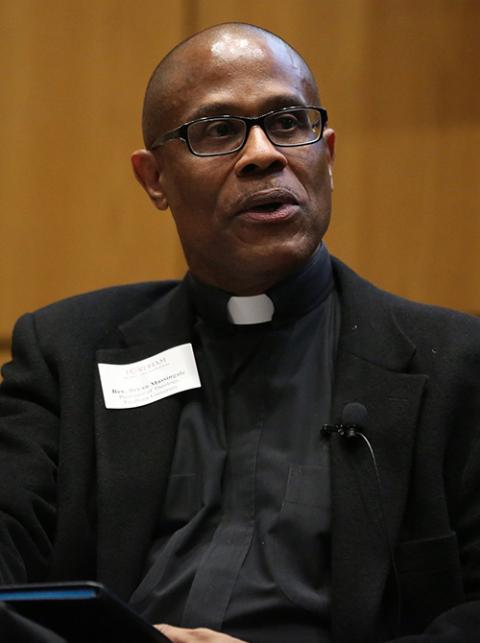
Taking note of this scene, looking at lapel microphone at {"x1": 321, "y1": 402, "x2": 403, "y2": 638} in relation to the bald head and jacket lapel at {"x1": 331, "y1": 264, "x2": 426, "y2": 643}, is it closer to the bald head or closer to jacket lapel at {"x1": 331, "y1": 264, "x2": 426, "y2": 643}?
jacket lapel at {"x1": 331, "y1": 264, "x2": 426, "y2": 643}

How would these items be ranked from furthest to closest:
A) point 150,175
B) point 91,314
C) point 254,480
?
point 150,175 < point 91,314 < point 254,480

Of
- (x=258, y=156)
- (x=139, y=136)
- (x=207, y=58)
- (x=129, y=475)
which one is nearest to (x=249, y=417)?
(x=129, y=475)

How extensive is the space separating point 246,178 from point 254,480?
0.55 metres

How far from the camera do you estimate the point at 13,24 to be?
10.3 ft

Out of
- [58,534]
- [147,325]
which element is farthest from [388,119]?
[58,534]

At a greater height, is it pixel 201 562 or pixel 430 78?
pixel 430 78

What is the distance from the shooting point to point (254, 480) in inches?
77.8

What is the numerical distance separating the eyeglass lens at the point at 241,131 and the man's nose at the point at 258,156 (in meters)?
0.02

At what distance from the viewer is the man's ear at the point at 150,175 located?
235cm

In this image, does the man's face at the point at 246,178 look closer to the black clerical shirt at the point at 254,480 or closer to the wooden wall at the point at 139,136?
the black clerical shirt at the point at 254,480

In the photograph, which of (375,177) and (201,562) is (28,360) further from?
(375,177)

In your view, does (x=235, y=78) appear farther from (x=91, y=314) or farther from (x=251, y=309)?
(x=91, y=314)

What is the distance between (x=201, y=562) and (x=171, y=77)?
36.8 inches

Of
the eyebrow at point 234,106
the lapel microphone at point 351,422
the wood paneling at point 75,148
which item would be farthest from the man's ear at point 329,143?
the wood paneling at point 75,148
